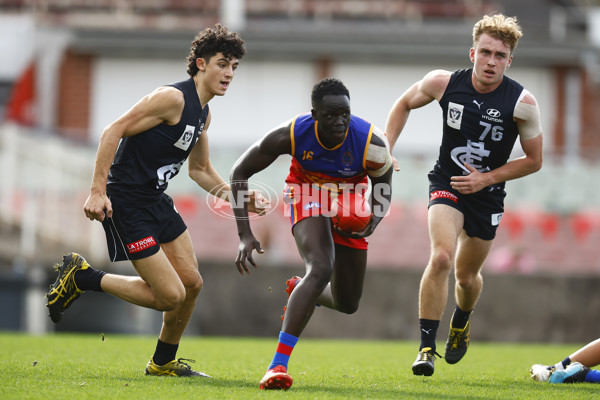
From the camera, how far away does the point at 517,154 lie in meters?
17.4

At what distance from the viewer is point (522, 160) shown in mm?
6988

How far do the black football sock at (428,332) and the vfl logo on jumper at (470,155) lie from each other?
122cm

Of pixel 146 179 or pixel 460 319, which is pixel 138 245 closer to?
pixel 146 179

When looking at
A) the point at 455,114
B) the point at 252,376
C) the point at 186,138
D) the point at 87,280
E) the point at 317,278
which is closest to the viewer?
the point at 317,278

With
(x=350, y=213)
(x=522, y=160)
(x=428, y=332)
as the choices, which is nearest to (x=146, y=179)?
(x=350, y=213)

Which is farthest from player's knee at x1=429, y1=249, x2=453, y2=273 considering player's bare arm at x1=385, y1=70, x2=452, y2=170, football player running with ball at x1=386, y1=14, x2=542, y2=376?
player's bare arm at x1=385, y1=70, x2=452, y2=170

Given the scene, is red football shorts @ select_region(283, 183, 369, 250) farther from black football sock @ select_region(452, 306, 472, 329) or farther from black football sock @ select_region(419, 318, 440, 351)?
black football sock @ select_region(452, 306, 472, 329)

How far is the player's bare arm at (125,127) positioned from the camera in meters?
6.17

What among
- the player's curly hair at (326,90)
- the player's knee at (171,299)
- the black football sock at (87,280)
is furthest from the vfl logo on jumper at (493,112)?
the black football sock at (87,280)

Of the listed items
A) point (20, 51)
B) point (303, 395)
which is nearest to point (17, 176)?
point (20, 51)

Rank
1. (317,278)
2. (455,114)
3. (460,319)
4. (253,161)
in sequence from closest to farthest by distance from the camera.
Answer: (317,278)
(253,161)
(455,114)
(460,319)

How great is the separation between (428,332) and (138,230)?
90.9 inches

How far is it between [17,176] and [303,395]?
37.4ft

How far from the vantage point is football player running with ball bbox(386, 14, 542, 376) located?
688 cm
